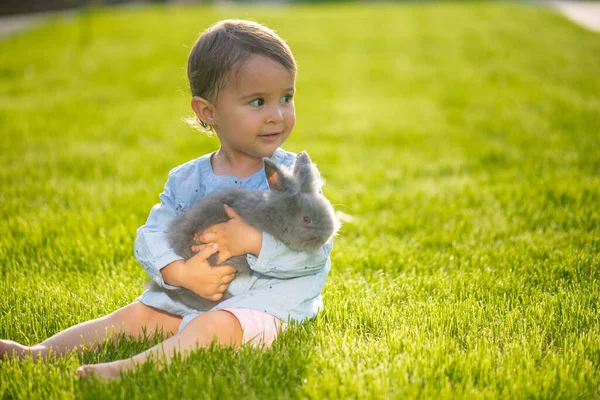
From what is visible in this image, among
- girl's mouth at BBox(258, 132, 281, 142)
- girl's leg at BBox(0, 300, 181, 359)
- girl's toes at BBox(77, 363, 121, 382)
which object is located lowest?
girl's leg at BBox(0, 300, 181, 359)

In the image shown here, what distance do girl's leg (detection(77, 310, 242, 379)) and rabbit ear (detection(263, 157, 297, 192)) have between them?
635 mm

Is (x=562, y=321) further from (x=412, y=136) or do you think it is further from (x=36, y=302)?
(x=412, y=136)

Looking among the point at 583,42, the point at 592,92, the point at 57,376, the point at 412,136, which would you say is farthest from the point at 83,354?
the point at 583,42

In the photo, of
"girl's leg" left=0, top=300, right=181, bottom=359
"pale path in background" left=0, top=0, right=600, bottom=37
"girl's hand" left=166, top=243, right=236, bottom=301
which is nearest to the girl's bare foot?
"girl's leg" left=0, top=300, right=181, bottom=359

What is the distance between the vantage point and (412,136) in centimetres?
714

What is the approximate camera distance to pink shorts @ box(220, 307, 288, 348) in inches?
105

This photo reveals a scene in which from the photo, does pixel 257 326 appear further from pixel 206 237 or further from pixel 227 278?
pixel 206 237

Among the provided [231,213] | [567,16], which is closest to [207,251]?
[231,213]

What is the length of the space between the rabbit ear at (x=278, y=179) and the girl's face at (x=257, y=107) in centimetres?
36

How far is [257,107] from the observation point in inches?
114

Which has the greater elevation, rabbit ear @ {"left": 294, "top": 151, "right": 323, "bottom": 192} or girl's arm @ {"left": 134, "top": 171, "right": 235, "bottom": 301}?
rabbit ear @ {"left": 294, "top": 151, "right": 323, "bottom": 192}

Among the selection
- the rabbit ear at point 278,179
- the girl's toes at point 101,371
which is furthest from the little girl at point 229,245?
the rabbit ear at point 278,179

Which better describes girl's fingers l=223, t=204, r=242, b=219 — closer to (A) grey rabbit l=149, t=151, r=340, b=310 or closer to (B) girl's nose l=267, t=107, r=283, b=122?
(A) grey rabbit l=149, t=151, r=340, b=310

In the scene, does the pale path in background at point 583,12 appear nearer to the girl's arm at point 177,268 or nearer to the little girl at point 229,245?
the little girl at point 229,245
